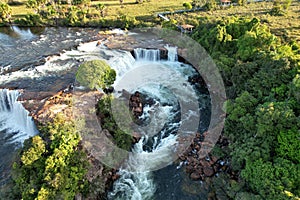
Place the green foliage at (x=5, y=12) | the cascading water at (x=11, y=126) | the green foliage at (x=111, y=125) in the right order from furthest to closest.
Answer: the green foliage at (x=5, y=12), the green foliage at (x=111, y=125), the cascading water at (x=11, y=126)

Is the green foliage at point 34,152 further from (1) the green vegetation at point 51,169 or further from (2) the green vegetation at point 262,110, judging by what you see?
(2) the green vegetation at point 262,110

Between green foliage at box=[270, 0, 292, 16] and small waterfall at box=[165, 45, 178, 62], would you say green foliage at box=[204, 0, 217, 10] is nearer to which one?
green foliage at box=[270, 0, 292, 16]

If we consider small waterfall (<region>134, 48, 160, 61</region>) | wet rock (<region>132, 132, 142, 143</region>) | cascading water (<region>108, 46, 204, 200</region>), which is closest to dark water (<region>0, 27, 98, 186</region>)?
cascading water (<region>108, 46, 204, 200</region>)

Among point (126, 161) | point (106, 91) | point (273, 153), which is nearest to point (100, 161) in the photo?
point (126, 161)

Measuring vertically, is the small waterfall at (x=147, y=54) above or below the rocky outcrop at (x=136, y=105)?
above

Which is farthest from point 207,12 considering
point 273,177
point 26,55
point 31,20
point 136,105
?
point 273,177

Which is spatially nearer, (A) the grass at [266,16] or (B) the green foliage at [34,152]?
(B) the green foliage at [34,152]

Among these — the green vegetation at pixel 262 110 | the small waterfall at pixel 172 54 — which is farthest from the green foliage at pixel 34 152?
the small waterfall at pixel 172 54

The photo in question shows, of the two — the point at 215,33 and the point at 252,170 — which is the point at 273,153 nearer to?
the point at 252,170
